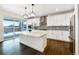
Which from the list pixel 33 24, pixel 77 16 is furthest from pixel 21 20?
pixel 77 16

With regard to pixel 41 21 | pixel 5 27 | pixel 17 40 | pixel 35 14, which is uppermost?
pixel 35 14

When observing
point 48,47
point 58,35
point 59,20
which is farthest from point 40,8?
point 48,47

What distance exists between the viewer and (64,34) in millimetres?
1886

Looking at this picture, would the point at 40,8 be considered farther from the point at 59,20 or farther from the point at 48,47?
the point at 48,47

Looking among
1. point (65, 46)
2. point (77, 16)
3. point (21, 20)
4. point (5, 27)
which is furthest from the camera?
point (65, 46)

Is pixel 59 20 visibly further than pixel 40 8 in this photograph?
Yes

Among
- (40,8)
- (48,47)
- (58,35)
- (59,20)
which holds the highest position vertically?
(40,8)

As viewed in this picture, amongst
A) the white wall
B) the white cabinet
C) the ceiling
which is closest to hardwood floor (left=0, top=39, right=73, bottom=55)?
the white cabinet

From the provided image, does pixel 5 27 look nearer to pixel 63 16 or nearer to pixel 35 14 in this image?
pixel 35 14

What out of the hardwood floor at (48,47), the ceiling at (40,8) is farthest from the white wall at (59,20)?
the hardwood floor at (48,47)

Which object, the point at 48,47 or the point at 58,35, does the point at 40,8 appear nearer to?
the point at 58,35

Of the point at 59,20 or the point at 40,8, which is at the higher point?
the point at 40,8

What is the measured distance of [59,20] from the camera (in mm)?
2020

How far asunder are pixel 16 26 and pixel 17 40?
0.41 metres
